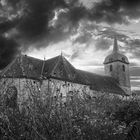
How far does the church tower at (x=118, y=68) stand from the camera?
146 feet

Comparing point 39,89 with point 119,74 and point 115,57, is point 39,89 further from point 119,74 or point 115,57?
point 115,57

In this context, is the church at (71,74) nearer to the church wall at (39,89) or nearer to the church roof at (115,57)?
the church roof at (115,57)

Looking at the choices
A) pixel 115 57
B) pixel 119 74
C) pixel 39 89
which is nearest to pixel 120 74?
pixel 119 74

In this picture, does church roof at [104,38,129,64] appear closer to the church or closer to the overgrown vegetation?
the church

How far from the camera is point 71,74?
1090 inches

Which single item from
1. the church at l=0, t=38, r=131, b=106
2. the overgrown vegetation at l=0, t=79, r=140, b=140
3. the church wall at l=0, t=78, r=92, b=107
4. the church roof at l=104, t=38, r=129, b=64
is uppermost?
the church roof at l=104, t=38, r=129, b=64

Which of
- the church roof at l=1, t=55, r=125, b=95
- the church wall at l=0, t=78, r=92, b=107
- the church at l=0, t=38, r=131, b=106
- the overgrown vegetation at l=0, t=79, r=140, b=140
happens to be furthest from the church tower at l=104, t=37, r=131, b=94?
the overgrown vegetation at l=0, t=79, r=140, b=140

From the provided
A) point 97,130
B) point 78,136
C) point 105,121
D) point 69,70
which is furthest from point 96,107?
point 69,70

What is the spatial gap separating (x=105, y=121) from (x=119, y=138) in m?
0.51

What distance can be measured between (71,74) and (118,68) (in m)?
19.4

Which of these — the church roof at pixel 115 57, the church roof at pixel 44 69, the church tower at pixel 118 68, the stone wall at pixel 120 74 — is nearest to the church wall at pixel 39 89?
the church roof at pixel 44 69

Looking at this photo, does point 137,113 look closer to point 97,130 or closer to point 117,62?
point 97,130

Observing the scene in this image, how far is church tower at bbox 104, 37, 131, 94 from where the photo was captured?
44469 millimetres

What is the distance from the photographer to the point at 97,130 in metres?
4.69
